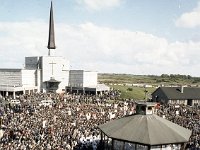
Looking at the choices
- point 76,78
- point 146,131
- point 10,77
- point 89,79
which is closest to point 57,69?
point 76,78

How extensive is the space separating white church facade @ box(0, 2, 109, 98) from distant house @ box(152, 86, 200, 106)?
13412 millimetres

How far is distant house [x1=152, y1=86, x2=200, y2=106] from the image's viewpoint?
80438 mm

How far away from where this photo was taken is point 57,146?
31391 millimetres

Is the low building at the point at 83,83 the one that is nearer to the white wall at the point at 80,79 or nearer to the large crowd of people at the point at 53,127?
the white wall at the point at 80,79

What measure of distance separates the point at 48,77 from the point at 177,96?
29.8 metres

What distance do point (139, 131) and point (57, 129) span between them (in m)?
12.2

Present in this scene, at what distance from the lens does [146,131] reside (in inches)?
1082

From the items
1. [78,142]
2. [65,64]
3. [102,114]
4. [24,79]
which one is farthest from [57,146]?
[65,64]

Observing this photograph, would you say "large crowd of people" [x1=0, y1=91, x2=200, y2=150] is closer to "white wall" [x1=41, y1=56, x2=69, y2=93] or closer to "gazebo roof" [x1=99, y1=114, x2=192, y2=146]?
"gazebo roof" [x1=99, y1=114, x2=192, y2=146]

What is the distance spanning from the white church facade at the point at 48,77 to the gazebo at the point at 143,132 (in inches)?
1987

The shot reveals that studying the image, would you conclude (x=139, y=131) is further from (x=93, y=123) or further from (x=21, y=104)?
(x=21, y=104)

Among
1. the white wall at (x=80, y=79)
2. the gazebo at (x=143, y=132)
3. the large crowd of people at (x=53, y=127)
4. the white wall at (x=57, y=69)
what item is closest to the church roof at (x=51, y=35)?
the white wall at (x=57, y=69)

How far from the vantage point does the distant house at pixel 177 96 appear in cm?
8044

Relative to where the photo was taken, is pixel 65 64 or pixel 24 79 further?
pixel 65 64
